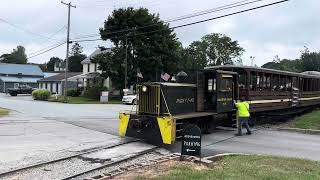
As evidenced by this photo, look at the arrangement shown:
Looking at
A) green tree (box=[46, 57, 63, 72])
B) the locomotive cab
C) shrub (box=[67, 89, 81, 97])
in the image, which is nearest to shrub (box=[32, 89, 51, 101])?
shrub (box=[67, 89, 81, 97])

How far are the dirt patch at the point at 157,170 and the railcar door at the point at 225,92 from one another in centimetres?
719

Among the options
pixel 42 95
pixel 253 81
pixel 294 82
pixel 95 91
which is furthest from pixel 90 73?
pixel 253 81

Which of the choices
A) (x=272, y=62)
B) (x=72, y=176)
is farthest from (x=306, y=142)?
(x=272, y=62)

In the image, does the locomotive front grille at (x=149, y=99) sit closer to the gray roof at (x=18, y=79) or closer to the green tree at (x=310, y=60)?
the green tree at (x=310, y=60)

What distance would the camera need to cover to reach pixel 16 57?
14662 cm

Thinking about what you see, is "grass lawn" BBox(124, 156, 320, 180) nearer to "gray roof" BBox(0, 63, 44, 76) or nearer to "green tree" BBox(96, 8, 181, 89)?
"green tree" BBox(96, 8, 181, 89)

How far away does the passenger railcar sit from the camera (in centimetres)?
1559

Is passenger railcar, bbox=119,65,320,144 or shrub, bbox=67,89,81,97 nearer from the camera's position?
passenger railcar, bbox=119,65,320,144

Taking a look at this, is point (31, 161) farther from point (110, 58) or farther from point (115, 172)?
point (110, 58)

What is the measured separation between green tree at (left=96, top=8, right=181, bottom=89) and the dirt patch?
1590 inches

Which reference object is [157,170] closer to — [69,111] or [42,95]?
[69,111]

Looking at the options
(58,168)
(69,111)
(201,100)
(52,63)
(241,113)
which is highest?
(52,63)

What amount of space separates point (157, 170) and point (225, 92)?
8975 millimetres

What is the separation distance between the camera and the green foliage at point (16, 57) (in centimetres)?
14425
